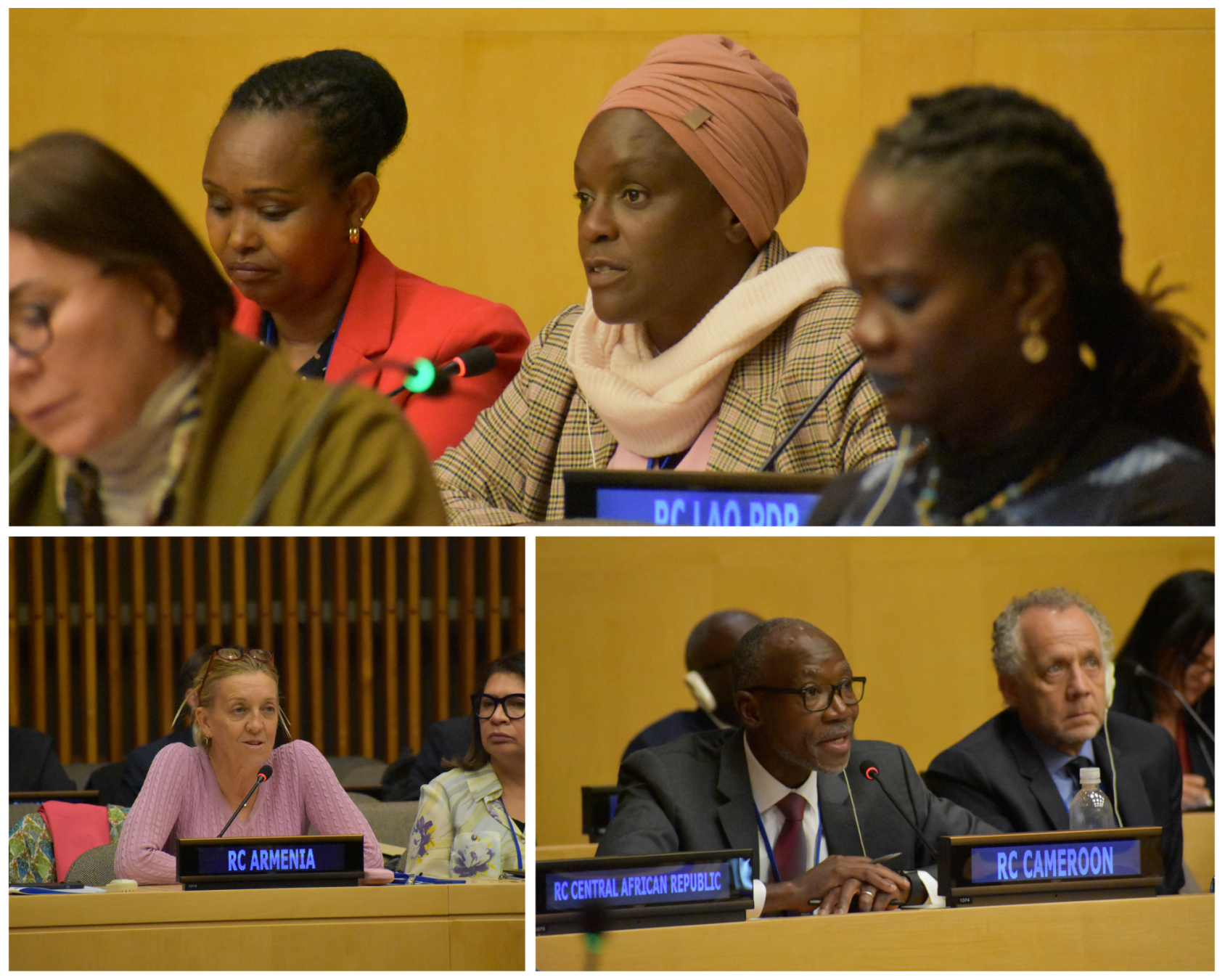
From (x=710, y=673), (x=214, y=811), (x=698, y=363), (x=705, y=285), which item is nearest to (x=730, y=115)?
(x=705, y=285)

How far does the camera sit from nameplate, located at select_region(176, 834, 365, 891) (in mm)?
2215

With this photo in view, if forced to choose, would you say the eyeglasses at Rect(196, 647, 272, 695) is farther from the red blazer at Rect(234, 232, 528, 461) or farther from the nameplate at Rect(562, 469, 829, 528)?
the nameplate at Rect(562, 469, 829, 528)

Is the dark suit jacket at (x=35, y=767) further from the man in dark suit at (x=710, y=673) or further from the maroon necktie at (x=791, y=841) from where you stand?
the maroon necktie at (x=791, y=841)

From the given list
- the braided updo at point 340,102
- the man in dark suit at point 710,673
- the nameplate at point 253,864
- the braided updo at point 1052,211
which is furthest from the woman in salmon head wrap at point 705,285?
the man in dark suit at point 710,673

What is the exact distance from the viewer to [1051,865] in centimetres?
220

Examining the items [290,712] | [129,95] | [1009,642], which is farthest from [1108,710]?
[129,95]

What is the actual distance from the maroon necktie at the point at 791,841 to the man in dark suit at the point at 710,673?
84 centimetres

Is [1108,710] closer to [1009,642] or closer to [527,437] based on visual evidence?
[1009,642]

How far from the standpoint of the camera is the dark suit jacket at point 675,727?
3.10 m

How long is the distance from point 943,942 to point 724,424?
827 millimetres

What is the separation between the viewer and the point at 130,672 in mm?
4133

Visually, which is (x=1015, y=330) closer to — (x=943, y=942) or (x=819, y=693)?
(x=819, y=693)

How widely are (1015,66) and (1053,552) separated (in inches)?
37.7

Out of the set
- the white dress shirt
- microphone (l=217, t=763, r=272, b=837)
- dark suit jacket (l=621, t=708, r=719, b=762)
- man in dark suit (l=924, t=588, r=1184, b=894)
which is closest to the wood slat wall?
dark suit jacket (l=621, t=708, r=719, b=762)
